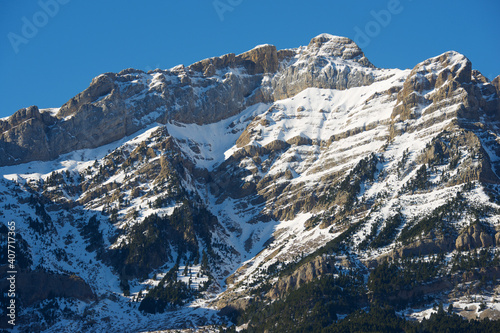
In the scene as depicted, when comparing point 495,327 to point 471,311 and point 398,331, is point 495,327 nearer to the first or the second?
point 471,311

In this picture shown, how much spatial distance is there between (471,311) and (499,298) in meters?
8.90

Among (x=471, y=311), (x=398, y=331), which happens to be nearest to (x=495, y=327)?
(x=471, y=311)

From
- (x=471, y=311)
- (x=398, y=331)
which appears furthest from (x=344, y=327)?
(x=471, y=311)

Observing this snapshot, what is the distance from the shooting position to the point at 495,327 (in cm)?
18425

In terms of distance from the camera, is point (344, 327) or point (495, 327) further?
point (344, 327)

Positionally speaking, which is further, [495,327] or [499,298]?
[499,298]

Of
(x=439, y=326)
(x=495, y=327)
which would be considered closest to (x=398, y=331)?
(x=439, y=326)

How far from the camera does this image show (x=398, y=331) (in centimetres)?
19238

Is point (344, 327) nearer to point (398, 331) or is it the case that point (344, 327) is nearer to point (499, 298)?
point (398, 331)

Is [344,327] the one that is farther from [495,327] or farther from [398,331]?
[495,327]

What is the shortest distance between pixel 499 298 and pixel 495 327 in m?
14.3

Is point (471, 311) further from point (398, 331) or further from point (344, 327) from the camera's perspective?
point (344, 327)

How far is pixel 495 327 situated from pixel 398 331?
24.3 metres

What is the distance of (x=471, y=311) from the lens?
639 feet
